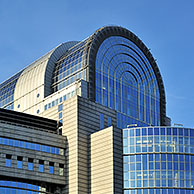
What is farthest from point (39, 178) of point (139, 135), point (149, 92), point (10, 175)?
point (149, 92)

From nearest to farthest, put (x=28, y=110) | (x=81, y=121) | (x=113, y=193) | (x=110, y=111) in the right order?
(x=113, y=193) → (x=81, y=121) → (x=110, y=111) → (x=28, y=110)

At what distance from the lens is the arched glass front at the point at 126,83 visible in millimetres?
109125

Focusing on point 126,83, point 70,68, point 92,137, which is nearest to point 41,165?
point 92,137

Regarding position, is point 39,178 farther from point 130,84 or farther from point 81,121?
point 130,84

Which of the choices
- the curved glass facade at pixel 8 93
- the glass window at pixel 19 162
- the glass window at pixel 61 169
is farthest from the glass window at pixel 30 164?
the curved glass facade at pixel 8 93

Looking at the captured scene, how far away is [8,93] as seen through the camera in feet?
411

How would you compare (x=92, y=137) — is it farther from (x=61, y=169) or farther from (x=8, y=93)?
(x=8, y=93)

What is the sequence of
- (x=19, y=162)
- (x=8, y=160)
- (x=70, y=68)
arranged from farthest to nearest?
(x=70, y=68)
(x=19, y=162)
(x=8, y=160)

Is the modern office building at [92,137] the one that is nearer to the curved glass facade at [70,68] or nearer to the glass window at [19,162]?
the glass window at [19,162]

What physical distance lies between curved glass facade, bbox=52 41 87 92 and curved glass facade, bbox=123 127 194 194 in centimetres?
2034

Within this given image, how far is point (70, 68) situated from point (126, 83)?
1382 cm

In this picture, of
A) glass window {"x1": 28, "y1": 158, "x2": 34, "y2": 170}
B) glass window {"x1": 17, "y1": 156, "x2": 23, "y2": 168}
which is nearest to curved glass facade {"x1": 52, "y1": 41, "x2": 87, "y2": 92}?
glass window {"x1": 28, "y1": 158, "x2": 34, "y2": 170}

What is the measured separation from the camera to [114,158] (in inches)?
3578

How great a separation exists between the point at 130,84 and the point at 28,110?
81.5ft
